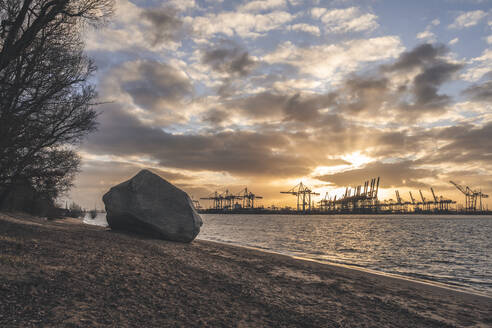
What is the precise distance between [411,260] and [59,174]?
20918 mm

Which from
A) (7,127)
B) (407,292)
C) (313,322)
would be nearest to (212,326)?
(313,322)

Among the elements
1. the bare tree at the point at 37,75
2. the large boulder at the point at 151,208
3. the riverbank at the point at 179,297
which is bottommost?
the riverbank at the point at 179,297

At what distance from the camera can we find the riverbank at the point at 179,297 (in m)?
4.50

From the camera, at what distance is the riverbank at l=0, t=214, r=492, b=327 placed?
450 cm

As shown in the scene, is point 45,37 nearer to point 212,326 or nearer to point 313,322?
point 212,326

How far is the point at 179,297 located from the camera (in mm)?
5785

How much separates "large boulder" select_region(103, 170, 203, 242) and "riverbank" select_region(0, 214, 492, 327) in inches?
198

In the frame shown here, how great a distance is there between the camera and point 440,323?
257 inches

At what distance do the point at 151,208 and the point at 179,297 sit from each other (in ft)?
31.9

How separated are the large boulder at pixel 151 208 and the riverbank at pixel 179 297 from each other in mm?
5034

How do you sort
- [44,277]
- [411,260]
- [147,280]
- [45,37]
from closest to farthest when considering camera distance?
1. [44,277]
2. [147,280]
3. [45,37]
4. [411,260]

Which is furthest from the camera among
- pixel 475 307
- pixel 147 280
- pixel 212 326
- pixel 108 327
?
pixel 475 307

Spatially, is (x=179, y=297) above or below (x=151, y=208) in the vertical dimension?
below

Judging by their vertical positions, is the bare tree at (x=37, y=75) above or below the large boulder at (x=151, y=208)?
above
